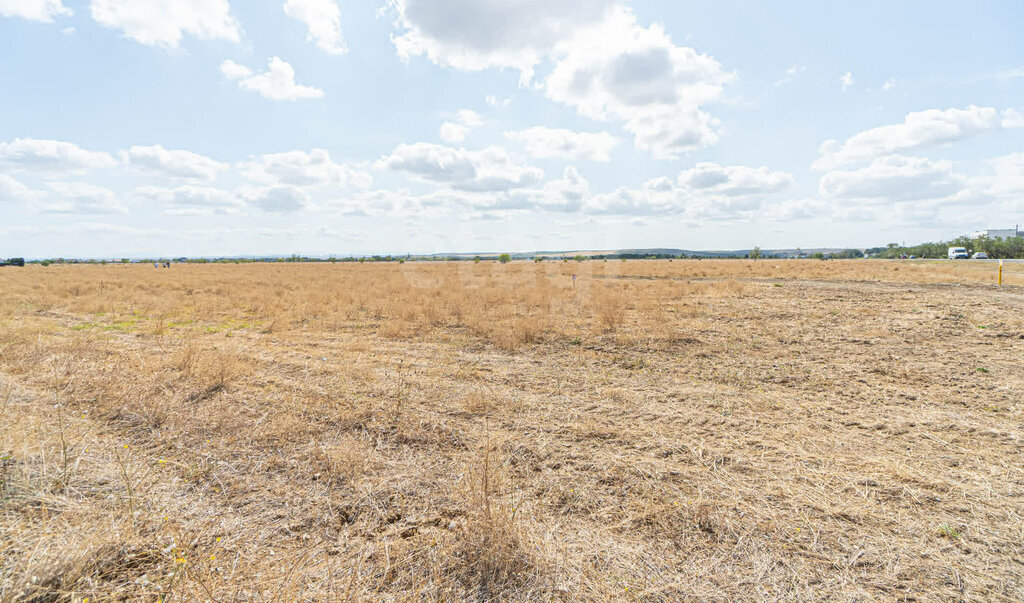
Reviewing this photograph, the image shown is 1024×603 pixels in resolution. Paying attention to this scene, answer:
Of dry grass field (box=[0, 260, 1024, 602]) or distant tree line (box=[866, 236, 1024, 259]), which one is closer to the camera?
dry grass field (box=[0, 260, 1024, 602])

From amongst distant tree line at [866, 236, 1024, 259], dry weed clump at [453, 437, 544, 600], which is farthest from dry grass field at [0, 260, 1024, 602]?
distant tree line at [866, 236, 1024, 259]

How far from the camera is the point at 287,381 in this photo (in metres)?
6.46

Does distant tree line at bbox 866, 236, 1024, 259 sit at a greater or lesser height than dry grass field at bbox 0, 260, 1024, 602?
greater

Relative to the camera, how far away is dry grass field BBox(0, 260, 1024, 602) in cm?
251

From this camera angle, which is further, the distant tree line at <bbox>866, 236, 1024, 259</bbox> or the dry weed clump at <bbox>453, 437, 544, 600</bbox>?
the distant tree line at <bbox>866, 236, 1024, 259</bbox>

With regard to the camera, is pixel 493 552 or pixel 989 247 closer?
pixel 493 552

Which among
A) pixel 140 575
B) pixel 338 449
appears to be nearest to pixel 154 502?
pixel 140 575

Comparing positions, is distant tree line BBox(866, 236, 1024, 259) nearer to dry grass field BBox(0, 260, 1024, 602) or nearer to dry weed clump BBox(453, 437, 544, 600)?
dry grass field BBox(0, 260, 1024, 602)

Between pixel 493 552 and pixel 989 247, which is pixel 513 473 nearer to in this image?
pixel 493 552

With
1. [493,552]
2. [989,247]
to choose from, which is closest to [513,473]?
[493,552]

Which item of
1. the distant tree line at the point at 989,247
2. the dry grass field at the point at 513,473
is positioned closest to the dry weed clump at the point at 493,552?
the dry grass field at the point at 513,473

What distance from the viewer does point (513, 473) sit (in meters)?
3.72

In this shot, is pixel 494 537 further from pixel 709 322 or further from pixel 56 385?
pixel 709 322

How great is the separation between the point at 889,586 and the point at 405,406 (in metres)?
4.93
